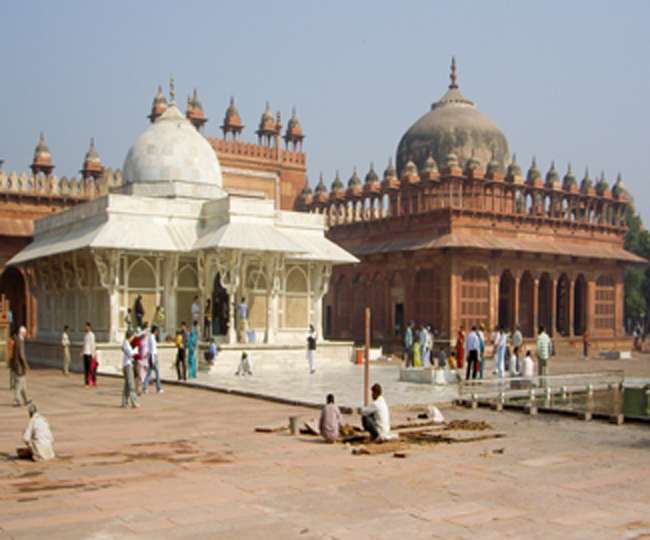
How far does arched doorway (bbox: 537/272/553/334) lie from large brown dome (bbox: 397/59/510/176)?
21.3ft

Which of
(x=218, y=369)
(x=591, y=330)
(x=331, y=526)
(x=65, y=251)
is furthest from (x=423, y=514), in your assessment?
(x=591, y=330)

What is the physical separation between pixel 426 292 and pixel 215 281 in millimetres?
10368

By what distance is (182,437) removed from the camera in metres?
11.3

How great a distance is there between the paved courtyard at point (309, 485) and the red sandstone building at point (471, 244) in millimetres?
20120

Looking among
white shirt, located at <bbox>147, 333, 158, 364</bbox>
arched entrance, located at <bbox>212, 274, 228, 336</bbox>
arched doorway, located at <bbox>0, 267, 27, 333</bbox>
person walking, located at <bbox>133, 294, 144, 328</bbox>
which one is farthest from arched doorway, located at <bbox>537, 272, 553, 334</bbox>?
white shirt, located at <bbox>147, 333, 158, 364</bbox>

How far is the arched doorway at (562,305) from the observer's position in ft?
123

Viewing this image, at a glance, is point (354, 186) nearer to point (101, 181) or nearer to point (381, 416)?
point (101, 181)

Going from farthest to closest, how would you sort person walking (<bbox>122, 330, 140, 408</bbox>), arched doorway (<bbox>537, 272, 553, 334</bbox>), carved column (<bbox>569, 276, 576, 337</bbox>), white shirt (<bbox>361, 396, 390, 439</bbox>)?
carved column (<bbox>569, 276, 576, 337</bbox>)
arched doorway (<bbox>537, 272, 553, 334</bbox>)
person walking (<bbox>122, 330, 140, 408</bbox>)
white shirt (<bbox>361, 396, 390, 439</bbox>)

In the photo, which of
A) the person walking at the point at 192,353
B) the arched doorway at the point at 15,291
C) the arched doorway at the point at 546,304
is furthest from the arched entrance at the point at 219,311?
the arched doorway at the point at 546,304

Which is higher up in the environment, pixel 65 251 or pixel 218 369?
pixel 65 251

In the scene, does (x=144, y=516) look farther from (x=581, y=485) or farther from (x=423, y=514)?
(x=581, y=485)

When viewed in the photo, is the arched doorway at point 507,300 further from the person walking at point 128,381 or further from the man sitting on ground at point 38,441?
the man sitting on ground at point 38,441

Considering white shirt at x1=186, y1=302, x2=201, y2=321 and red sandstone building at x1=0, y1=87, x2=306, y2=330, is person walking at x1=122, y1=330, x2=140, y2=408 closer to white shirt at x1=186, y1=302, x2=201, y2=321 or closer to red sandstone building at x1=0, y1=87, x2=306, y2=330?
white shirt at x1=186, y1=302, x2=201, y2=321

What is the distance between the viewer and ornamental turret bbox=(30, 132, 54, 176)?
124 ft
